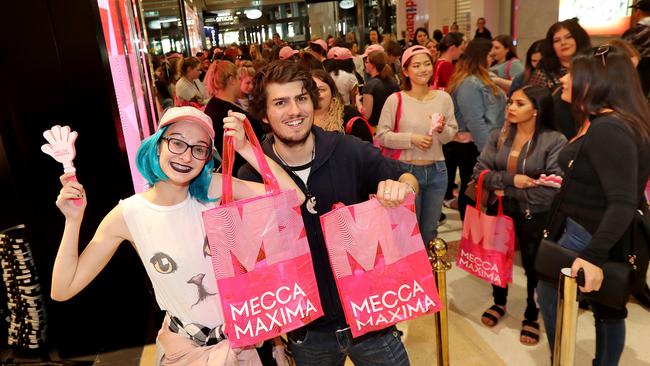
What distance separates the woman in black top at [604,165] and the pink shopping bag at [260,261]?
3.74 feet

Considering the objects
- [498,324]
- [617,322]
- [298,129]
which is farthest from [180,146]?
[498,324]

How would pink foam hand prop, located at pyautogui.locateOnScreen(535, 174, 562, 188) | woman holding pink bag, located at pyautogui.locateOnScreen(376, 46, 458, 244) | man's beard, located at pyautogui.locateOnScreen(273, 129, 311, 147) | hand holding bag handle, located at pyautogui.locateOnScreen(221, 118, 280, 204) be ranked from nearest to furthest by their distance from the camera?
hand holding bag handle, located at pyautogui.locateOnScreen(221, 118, 280, 204) → man's beard, located at pyautogui.locateOnScreen(273, 129, 311, 147) → pink foam hand prop, located at pyautogui.locateOnScreen(535, 174, 562, 188) → woman holding pink bag, located at pyautogui.locateOnScreen(376, 46, 458, 244)

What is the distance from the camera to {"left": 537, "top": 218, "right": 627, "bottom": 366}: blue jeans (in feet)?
6.92

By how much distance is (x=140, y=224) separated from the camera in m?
1.49

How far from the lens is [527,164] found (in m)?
2.76

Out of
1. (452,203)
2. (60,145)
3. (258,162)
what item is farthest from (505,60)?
(60,145)

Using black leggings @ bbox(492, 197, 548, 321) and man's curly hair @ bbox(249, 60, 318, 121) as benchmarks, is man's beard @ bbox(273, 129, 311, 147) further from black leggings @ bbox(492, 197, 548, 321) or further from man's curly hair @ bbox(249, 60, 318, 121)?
black leggings @ bbox(492, 197, 548, 321)

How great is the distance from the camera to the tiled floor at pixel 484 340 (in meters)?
2.85

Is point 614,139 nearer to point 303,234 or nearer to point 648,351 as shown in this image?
point 303,234

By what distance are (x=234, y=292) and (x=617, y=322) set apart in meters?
1.76

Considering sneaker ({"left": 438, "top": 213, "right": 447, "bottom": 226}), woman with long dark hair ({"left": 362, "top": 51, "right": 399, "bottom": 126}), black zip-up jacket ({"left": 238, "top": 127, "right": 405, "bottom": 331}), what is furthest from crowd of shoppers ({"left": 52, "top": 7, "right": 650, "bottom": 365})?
sneaker ({"left": 438, "top": 213, "right": 447, "bottom": 226})

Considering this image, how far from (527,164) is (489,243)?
0.51 m

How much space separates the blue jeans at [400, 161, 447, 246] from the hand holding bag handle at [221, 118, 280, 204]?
2064 mm

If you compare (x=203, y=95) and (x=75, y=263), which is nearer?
(x=75, y=263)
